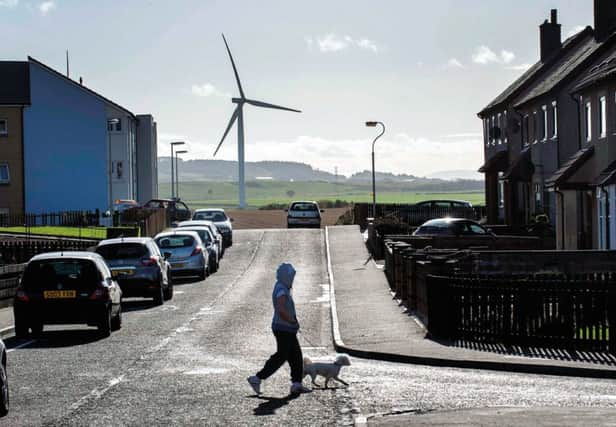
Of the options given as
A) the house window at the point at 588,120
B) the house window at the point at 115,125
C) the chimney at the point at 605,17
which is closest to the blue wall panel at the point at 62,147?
the house window at the point at 115,125

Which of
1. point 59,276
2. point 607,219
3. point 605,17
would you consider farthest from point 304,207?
Answer: point 59,276

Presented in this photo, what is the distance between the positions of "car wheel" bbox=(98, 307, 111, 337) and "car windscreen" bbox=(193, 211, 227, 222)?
3395cm

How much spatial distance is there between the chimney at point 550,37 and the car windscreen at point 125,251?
3810 centimetres

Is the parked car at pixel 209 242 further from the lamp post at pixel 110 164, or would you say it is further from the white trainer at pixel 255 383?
the lamp post at pixel 110 164

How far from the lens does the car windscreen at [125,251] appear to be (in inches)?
1163

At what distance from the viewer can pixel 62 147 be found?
3132 inches

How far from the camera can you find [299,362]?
1418cm

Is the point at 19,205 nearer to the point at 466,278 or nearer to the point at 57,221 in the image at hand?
the point at 57,221

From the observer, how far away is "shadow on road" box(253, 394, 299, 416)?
12.7 meters

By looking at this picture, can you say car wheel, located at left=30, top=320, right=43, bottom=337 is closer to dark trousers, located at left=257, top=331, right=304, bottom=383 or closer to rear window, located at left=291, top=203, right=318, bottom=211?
dark trousers, located at left=257, top=331, right=304, bottom=383

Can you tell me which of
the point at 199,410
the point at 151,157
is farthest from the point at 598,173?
the point at 151,157

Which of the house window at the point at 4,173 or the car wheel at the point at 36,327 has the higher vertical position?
the house window at the point at 4,173

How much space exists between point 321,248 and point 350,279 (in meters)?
16.5

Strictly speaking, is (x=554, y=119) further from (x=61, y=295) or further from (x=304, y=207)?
(x=61, y=295)
